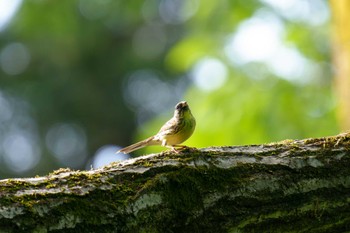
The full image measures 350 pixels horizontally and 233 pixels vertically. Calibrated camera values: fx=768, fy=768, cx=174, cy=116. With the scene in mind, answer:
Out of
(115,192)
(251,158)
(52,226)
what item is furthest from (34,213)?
(251,158)

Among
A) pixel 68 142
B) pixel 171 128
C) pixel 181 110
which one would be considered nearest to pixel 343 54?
pixel 181 110

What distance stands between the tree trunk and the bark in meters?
3.77

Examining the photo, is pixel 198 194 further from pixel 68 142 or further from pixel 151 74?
pixel 151 74

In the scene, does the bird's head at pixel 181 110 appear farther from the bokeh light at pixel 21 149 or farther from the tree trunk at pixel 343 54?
the bokeh light at pixel 21 149

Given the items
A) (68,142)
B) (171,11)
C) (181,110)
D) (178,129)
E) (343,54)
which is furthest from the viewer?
(68,142)

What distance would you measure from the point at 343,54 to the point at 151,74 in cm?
1728

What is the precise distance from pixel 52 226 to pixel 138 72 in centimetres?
2150

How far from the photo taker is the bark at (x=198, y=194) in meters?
3.34

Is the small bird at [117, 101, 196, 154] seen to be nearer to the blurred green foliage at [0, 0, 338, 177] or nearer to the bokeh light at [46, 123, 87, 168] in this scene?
the blurred green foliage at [0, 0, 338, 177]

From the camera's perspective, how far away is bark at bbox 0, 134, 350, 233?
3.34 meters

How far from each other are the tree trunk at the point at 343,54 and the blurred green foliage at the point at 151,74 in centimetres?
177

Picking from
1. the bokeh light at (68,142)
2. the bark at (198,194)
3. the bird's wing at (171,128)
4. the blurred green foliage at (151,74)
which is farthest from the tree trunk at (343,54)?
the bokeh light at (68,142)

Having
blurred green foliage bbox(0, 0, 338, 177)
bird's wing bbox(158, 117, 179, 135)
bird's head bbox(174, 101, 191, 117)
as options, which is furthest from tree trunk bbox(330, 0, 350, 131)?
bird's wing bbox(158, 117, 179, 135)

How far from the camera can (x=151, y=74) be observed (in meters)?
24.9
